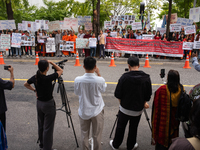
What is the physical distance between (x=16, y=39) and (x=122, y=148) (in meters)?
13.5

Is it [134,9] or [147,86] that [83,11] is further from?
[134,9]

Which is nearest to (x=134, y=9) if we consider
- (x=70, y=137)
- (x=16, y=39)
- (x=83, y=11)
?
(x=83, y=11)

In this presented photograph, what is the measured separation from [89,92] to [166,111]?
50.8 inches

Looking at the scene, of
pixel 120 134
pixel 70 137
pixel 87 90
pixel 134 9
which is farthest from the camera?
pixel 134 9

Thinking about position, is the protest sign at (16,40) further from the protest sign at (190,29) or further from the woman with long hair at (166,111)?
the woman with long hair at (166,111)

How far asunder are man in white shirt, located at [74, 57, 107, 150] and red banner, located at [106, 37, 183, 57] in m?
11.4

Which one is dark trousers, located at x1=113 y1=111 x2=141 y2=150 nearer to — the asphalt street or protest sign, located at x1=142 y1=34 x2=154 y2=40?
the asphalt street

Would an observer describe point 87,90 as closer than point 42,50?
Yes

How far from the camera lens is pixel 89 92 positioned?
3043 mm

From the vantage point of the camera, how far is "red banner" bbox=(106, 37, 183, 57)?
13.8 meters

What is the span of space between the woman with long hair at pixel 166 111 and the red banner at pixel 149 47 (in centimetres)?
1122

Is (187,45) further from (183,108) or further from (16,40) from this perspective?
(16,40)

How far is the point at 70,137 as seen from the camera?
4.17 m

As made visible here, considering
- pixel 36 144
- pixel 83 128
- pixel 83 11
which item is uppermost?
pixel 83 11
